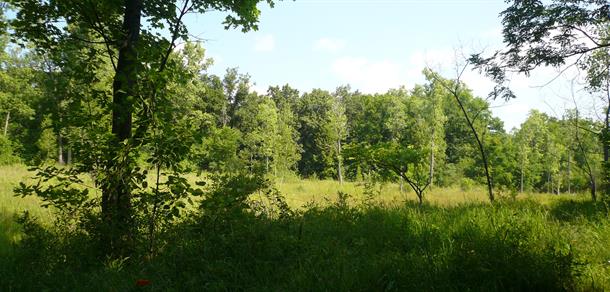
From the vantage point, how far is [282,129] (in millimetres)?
40500

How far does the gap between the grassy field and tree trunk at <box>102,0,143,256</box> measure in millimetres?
310

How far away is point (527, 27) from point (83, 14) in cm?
989

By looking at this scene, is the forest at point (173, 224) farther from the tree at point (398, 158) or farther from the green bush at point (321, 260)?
the tree at point (398, 158)

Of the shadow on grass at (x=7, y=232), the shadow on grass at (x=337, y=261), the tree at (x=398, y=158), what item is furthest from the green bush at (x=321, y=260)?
the tree at (x=398, y=158)

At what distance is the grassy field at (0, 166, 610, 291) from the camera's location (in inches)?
116

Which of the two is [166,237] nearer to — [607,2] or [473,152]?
[607,2]

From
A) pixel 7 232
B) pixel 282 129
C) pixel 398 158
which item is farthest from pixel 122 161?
pixel 282 129

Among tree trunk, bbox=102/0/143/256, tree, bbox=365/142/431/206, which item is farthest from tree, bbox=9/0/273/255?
tree, bbox=365/142/431/206

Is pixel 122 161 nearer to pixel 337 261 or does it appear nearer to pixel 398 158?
pixel 337 261

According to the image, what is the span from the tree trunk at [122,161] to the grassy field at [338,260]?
1.02ft

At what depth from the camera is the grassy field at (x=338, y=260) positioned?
9.66ft

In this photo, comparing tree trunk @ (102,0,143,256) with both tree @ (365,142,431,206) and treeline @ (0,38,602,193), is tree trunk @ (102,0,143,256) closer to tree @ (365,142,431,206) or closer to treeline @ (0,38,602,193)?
treeline @ (0,38,602,193)

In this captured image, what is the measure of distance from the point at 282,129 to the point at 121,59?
36069 millimetres

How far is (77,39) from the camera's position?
4398mm
